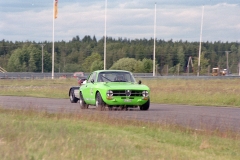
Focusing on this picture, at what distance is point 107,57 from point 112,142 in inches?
4985

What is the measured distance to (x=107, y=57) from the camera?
453ft

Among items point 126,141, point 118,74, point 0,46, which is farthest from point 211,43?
point 126,141

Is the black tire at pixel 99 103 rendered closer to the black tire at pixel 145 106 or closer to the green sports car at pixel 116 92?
the green sports car at pixel 116 92

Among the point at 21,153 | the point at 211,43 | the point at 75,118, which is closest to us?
the point at 21,153

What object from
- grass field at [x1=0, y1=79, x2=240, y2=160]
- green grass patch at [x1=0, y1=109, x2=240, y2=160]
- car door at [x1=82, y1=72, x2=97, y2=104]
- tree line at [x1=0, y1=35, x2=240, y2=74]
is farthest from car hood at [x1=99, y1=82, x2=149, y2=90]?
tree line at [x1=0, y1=35, x2=240, y2=74]

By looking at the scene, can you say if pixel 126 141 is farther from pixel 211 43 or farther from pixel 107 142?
pixel 211 43

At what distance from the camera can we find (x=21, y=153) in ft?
31.4

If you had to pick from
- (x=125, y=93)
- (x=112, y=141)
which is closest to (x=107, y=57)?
(x=125, y=93)

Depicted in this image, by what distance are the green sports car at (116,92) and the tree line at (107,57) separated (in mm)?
84633

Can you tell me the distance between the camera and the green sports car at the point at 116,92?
72.1ft

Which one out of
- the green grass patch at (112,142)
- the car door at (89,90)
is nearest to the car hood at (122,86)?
the car door at (89,90)

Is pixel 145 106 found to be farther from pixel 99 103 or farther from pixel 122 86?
pixel 99 103

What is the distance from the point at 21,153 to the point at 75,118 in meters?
7.84

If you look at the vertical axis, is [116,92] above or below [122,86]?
below
